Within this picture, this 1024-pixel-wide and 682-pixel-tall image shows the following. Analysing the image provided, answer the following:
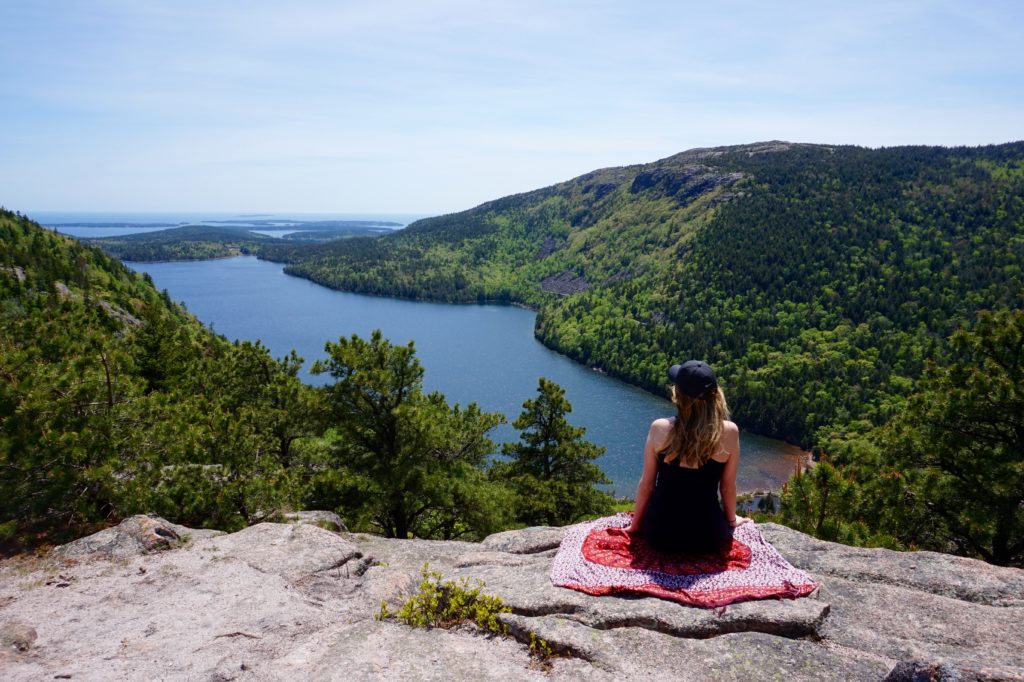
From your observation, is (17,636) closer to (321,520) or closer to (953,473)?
(321,520)

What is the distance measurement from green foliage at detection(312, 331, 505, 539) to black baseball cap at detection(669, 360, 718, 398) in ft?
43.4

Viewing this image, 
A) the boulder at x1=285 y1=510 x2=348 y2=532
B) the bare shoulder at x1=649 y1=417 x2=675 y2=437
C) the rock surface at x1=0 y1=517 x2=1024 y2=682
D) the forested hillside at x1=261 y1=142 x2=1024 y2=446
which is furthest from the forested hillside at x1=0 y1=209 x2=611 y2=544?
the forested hillside at x1=261 y1=142 x2=1024 y2=446

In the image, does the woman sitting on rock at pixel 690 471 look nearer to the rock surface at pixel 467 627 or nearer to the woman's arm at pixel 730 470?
the woman's arm at pixel 730 470

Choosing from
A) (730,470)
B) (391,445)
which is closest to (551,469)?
(391,445)

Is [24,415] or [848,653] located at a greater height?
[24,415]

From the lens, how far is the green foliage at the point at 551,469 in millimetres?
27719

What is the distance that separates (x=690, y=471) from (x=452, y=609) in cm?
368

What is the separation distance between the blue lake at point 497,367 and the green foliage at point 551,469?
29323mm

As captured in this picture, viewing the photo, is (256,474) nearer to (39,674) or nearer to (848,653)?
(39,674)

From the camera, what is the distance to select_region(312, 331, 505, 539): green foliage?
19281mm

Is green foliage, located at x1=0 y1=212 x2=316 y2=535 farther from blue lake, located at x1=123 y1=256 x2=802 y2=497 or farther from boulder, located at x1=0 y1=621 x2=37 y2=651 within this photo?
blue lake, located at x1=123 y1=256 x2=802 y2=497

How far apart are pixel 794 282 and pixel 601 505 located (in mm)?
153562

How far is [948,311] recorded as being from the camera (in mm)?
133750

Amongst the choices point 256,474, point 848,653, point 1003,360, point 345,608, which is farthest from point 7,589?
point 1003,360
